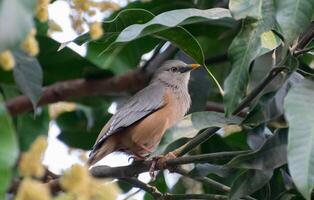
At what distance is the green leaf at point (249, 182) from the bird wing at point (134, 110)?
1.62m

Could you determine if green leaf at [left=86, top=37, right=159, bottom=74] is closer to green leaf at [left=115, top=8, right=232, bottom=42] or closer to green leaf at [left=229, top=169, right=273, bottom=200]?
green leaf at [left=115, top=8, right=232, bottom=42]

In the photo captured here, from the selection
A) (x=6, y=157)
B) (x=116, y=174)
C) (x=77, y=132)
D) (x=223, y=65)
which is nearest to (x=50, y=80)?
(x=77, y=132)

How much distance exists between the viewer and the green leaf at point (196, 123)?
9.08 ft

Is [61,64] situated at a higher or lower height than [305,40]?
lower

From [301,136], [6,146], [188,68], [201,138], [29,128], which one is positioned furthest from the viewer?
[188,68]

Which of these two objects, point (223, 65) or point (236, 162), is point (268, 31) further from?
point (223, 65)

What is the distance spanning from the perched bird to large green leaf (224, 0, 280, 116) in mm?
1517

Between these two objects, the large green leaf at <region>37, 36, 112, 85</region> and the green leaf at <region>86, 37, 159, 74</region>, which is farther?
the green leaf at <region>86, 37, 159, 74</region>

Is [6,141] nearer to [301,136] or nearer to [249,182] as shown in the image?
[301,136]

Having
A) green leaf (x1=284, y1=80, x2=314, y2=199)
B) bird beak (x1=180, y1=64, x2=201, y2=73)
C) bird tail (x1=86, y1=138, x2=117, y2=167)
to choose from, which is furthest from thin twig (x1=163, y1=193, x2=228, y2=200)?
bird beak (x1=180, y1=64, x2=201, y2=73)

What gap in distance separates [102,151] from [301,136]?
7.34 feet

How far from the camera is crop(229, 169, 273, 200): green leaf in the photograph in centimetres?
271

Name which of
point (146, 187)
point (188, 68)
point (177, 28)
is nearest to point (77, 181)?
point (146, 187)

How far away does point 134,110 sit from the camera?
182 inches
